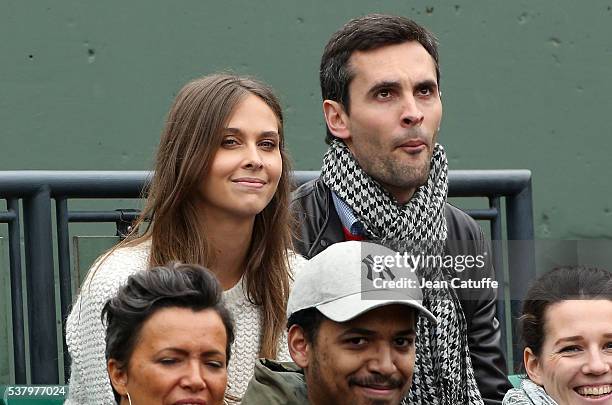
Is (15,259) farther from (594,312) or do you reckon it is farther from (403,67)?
(594,312)

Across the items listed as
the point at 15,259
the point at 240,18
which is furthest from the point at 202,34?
the point at 15,259

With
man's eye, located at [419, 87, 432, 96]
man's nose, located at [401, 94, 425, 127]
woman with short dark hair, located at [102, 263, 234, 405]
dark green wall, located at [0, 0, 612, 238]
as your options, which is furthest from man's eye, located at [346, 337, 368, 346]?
dark green wall, located at [0, 0, 612, 238]

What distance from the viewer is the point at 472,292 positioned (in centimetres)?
434

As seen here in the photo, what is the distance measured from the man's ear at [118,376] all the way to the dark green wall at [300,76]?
2786 mm

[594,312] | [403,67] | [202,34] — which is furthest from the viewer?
[202,34]

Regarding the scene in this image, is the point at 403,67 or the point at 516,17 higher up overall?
the point at 516,17

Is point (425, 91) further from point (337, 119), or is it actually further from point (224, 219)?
point (224, 219)

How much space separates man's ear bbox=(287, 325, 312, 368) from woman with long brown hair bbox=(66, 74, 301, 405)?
437mm

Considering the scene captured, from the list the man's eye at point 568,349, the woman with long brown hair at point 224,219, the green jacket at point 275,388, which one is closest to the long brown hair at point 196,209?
the woman with long brown hair at point 224,219

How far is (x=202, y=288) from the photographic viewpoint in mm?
3729

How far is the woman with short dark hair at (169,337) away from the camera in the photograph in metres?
3.53

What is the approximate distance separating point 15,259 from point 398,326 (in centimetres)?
155

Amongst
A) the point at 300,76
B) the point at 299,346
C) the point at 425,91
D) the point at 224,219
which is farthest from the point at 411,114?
the point at 300,76

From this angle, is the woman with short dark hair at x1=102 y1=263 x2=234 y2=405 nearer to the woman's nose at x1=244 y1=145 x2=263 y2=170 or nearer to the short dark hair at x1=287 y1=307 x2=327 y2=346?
the short dark hair at x1=287 y1=307 x2=327 y2=346
